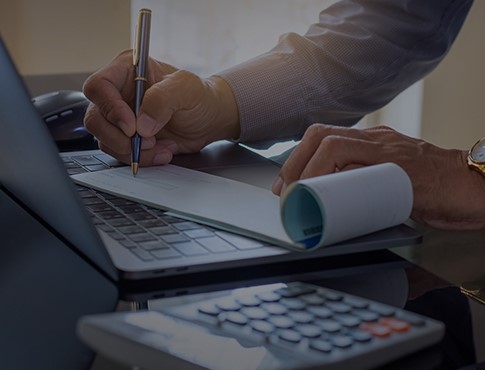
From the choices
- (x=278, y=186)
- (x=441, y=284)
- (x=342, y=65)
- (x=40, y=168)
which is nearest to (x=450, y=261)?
(x=441, y=284)

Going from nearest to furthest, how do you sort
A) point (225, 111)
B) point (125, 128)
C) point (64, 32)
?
point (125, 128)
point (225, 111)
point (64, 32)

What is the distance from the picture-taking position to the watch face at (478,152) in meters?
0.89

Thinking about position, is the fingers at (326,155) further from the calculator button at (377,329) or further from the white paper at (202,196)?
the calculator button at (377,329)

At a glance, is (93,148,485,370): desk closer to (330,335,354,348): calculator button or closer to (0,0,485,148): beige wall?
(330,335,354,348): calculator button

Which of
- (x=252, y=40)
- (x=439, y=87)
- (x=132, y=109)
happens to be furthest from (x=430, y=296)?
(x=439, y=87)

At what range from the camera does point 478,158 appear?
894 millimetres

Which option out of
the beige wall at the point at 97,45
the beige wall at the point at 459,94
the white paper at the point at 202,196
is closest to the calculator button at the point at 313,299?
the white paper at the point at 202,196

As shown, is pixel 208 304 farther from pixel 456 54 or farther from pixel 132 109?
pixel 456 54

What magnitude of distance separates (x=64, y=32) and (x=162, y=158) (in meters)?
1.72

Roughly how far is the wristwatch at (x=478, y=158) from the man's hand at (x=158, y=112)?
13.2 inches

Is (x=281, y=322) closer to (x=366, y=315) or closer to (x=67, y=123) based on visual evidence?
(x=366, y=315)

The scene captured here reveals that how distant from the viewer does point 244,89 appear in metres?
→ 1.13

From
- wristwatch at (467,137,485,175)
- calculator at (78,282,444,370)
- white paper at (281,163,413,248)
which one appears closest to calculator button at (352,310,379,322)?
calculator at (78,282,444,370)

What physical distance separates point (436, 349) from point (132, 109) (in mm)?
593
